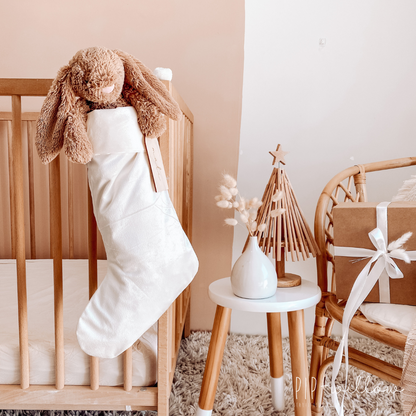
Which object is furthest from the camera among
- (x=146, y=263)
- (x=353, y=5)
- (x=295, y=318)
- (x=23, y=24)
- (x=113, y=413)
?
(x=23, y=24)

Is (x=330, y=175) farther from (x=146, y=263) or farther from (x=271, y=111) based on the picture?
(x=146, y=263)

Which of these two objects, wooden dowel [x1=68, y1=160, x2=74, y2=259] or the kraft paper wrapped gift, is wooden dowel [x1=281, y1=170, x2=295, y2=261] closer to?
the kraft paper wrapped gift

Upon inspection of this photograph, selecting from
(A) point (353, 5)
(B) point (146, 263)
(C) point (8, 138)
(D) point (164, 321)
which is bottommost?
(D) point (164, 321)

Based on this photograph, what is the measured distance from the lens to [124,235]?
721 millimetres

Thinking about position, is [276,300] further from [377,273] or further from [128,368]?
[128,368]

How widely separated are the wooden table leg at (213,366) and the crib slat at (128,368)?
0.20 metres

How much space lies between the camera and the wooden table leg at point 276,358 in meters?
1.03

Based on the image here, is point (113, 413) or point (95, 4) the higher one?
point (95, 4)

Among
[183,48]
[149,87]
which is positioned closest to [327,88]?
[183,48]

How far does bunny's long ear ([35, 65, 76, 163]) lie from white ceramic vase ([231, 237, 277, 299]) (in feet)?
1.58

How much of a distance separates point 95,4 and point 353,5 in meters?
0.96

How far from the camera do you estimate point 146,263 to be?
73 cm

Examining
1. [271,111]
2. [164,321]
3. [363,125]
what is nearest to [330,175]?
[363,125]

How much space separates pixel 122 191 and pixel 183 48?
3.00 ft
